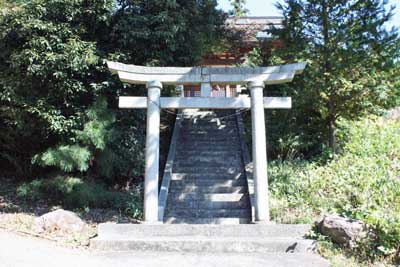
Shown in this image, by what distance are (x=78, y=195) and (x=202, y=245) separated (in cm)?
332

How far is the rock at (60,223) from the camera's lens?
21.6 ft

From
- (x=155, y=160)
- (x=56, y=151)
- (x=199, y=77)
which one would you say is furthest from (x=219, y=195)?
(x=56, y=151)

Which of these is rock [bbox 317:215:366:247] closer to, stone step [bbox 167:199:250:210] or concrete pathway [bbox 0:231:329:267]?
concrete pathway [bbox 0:231:329:267]

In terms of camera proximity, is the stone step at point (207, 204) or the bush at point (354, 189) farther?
the stone step at point (207, 204)

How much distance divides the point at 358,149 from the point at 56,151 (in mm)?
7070

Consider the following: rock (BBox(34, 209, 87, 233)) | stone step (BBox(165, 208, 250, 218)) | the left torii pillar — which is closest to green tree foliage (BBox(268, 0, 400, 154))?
Answer: stone step (BBox(165, 208, 250, 218))

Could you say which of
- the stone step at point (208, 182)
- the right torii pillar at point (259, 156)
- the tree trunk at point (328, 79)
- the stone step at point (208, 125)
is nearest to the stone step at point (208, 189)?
the stone step at point (208, 182)

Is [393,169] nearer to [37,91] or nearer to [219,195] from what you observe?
[219,195]

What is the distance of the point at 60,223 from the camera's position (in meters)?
6.62

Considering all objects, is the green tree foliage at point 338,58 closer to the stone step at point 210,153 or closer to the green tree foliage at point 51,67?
the stone step at point 210,153

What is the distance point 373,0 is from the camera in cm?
898

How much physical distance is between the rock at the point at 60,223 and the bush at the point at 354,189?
360cm

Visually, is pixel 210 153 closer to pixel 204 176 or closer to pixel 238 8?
pixel 204 176

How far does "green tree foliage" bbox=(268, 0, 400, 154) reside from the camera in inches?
342
